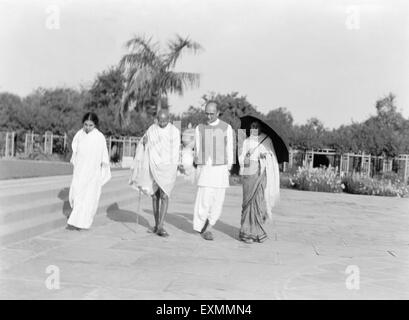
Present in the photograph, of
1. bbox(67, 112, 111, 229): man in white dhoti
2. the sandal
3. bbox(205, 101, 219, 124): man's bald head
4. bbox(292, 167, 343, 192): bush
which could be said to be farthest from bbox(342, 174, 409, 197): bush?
bbox(67, 112, 111, 229): man in white dhoti

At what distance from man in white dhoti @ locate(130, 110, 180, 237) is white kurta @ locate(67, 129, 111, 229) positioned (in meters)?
0.66

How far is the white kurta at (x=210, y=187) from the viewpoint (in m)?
7.87

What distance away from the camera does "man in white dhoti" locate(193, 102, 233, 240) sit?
7.86 meters

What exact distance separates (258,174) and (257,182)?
13cm

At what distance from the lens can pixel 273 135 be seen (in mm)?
7871

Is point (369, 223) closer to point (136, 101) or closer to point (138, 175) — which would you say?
point (138, 175)

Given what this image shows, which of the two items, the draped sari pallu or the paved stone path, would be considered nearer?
the paved stone path

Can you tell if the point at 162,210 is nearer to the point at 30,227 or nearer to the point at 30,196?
the point at 30,227

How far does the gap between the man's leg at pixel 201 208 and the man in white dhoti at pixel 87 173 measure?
1563mm

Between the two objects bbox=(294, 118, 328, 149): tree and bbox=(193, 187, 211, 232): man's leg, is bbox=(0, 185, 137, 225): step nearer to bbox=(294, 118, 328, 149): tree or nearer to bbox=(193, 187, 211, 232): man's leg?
bbox=(193, 187, 211, 232): man's leg

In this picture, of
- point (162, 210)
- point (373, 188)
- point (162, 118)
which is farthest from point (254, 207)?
point (373, 188)

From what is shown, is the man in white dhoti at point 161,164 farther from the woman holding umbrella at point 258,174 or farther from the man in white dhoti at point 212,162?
the woman holding umbrella at point 258,174

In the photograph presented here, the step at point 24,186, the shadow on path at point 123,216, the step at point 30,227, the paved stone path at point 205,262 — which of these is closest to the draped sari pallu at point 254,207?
the paved stone path at point 205,262
